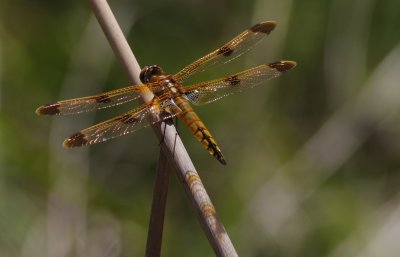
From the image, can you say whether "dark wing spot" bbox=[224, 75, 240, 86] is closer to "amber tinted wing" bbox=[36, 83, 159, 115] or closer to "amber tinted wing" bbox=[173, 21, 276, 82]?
"amber tinted wing" bbox=[173, 21, 276, 82]

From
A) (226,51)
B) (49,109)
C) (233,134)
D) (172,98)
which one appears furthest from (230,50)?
(233,134)

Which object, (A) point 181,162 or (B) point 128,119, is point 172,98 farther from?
(A) point 181,162

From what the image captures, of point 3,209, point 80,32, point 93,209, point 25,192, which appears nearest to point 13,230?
point 3,209

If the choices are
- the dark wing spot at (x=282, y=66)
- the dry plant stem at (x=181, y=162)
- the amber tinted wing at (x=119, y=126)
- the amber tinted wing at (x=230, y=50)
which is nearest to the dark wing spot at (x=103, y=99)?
the amber tinted wing at (x=119, y=126)

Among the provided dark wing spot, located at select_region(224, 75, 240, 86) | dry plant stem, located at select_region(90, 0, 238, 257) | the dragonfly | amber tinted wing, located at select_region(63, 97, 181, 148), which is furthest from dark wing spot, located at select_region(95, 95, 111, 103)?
dry plant stem, located at select_region(90, 0, 238, 257)

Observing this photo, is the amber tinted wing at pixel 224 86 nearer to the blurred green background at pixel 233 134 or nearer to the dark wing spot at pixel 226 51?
the dark wing spot at pixel 226 51

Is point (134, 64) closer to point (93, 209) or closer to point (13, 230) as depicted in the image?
point (13, 230)
